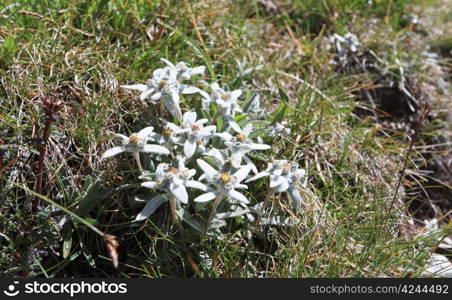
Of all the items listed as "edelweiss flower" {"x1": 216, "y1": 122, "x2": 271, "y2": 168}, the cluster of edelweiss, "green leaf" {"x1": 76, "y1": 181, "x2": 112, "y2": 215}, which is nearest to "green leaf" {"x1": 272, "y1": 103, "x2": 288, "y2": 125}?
the cluster of edelweiss

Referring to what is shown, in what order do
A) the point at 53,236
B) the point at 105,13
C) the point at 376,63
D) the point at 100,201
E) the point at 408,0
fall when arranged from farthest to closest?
1. the point at 408,0
2. the point at 376,63
3. the point at 105,13
4. the point at 100,201
5. the point at 53,236

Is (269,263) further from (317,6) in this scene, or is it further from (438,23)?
(438,23)

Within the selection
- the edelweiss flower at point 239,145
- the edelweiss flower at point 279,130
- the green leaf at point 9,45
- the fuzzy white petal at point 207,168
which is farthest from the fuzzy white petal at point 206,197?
the green leaf at point 9,45

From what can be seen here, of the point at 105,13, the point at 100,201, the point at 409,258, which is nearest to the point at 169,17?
the point at 105,13

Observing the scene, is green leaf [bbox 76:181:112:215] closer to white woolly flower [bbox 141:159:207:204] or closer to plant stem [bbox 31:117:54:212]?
plant stem [bbox 31:117:54:212]

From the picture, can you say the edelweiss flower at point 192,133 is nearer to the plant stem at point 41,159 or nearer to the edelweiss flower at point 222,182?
the edelweiss flower at point 222,182

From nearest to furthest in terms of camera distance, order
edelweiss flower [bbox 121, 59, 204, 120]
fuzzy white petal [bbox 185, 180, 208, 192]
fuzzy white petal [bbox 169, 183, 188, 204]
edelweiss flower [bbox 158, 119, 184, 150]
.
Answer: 1. fuzzy white petal [bbox 169, 183, 188, 204]
2. fuzzy white petal [bbox 185, 180, 208, 192]
3. edelweiss flower [bbox 158, 119, 184, 150]
4. edelweiss flower [bbox 121, 59, 204, 120]

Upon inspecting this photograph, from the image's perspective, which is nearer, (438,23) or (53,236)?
(53,236)
